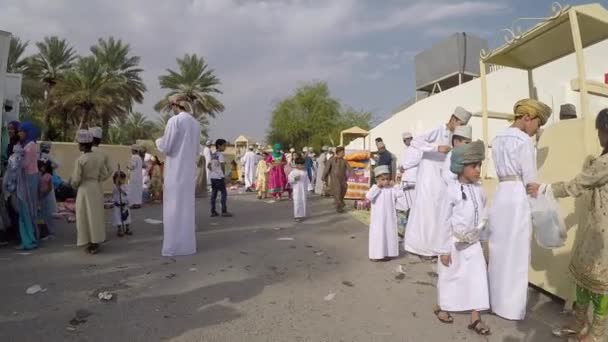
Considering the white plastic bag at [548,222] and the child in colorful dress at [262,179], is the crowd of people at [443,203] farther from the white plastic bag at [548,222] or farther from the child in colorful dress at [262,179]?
the child in colorful dress at [262,179]

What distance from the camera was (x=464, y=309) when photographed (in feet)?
12.0

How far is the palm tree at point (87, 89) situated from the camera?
100 feet

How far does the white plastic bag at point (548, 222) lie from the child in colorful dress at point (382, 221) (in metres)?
2.68

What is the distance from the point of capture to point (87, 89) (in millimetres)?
31281

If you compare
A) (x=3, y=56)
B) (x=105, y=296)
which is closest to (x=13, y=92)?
(x=3, y=56)

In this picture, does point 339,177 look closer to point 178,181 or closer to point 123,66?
point 178,181

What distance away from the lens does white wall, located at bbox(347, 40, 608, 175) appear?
880cm

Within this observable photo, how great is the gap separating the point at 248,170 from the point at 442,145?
46.4 feet

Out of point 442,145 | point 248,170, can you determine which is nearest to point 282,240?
point 442,145

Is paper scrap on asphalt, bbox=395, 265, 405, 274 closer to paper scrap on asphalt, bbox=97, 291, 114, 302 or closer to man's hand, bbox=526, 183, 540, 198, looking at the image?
man's hand, bbox=526, 183, 540, 198

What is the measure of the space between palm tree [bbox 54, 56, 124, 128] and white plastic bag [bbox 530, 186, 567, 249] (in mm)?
31293

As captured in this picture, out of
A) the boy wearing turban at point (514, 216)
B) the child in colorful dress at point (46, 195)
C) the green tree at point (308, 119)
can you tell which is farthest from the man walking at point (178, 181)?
the green tree at point (308, 119)

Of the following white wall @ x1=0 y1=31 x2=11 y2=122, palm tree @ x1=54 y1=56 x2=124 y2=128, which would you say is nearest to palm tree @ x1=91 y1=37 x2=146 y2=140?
palm tree @ x1=54 y1=56 x2=124 y2=128

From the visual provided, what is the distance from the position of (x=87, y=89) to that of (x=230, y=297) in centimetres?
3128
